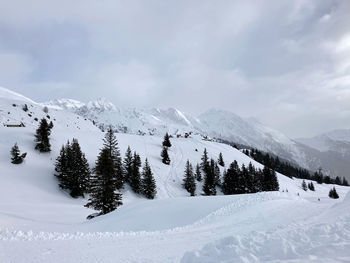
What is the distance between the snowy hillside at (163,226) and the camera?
784cm

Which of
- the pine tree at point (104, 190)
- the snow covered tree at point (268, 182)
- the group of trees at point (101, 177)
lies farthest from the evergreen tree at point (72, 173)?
the snow covered tree at point (268, 182)

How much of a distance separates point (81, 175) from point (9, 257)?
37823mm

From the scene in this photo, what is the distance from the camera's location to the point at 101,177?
31.2 m

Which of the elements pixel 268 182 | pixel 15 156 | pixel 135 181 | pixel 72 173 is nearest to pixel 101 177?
pixel 72 173

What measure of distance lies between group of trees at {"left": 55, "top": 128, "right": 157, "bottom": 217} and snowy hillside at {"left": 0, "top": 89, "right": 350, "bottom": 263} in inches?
94.9

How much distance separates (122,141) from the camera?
293 ft

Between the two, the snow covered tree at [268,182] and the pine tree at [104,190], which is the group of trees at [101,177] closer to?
the pine tree at [104,190]

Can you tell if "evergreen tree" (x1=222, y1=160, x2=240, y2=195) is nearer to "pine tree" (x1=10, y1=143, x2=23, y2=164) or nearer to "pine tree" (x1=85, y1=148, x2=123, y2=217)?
"pine tree" (x1=85, y1=148, x2=123, y2=217)

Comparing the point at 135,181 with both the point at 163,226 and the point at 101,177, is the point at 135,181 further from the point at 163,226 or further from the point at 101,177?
the point at 163,226

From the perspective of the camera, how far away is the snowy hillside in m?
7.84

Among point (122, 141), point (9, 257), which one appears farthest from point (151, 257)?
point (122, 141)

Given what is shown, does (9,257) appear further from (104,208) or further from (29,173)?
(29,173)

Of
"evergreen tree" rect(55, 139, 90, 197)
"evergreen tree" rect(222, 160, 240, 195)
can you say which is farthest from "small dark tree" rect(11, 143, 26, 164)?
"evergreen tree" rect(222, 160, 240, 195)

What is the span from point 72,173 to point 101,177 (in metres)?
17.3
